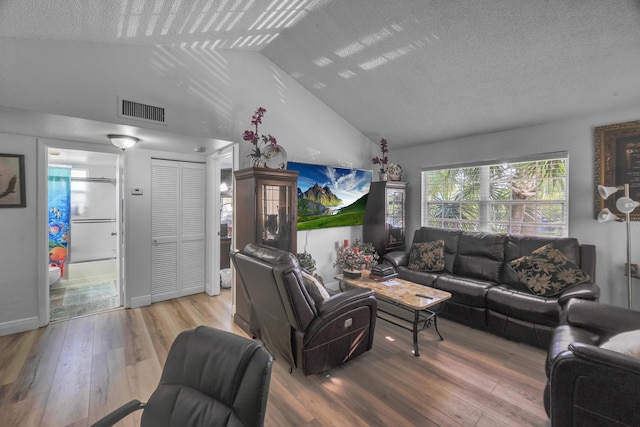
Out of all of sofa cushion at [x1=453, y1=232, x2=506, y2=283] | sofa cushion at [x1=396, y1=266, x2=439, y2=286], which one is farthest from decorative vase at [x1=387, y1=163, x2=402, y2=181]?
sofa cushion at [x1=396, y1=266, x2=439, y2=286]

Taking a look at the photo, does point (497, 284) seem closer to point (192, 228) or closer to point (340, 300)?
point (340, 300)

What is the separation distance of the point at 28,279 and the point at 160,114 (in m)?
2.31

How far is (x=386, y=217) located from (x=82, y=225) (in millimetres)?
5334

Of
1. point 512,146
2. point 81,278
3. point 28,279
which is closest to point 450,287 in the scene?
point 512,146

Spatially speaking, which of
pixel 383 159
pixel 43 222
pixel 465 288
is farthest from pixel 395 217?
pixel 43 222

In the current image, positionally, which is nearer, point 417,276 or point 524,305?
point 524,305

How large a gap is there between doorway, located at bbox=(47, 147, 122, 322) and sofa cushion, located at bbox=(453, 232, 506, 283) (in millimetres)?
4830

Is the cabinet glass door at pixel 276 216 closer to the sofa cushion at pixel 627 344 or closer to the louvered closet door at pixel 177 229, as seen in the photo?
the louvered closet door at pixel 177 229

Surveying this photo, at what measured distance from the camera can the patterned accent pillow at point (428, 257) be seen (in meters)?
3.76

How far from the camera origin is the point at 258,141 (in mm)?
3455

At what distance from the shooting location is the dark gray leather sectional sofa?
2672 mm

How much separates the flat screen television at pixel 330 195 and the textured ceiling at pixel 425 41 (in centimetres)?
112

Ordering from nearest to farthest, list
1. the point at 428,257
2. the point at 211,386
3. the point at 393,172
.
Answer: the point at 211,386 → the point at 428,257 → the point at 393,172

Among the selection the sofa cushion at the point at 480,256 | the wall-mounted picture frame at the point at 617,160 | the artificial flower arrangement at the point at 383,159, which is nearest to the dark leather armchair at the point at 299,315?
the sofa cushion at the point at 480,256
